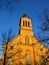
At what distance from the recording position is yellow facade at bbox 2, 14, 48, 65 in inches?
1234

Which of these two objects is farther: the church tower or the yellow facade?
the church tower

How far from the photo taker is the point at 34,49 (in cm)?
3381

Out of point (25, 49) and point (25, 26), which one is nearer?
point (25, 49)

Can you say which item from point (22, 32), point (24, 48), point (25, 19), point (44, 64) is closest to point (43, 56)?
point (44, 64)

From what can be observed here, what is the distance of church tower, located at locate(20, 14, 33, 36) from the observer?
3544 centimetres

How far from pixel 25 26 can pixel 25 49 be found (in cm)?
617

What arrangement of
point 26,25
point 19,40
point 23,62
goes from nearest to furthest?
point 23,62 < point 19,40 < point 26,25

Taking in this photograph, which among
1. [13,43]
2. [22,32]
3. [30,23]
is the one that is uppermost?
→ [30,23]

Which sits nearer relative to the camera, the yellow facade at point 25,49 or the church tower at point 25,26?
the yellow facade at point 25,49

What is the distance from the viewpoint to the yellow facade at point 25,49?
3134 cm

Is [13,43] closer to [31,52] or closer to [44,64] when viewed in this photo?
[31,52]

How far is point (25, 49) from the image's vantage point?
33.1 metres

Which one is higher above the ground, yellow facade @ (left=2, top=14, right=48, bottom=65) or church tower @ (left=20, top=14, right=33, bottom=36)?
church tower @ (left=20, top=14, right=33, bottom=36)

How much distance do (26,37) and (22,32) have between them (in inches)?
64.3
